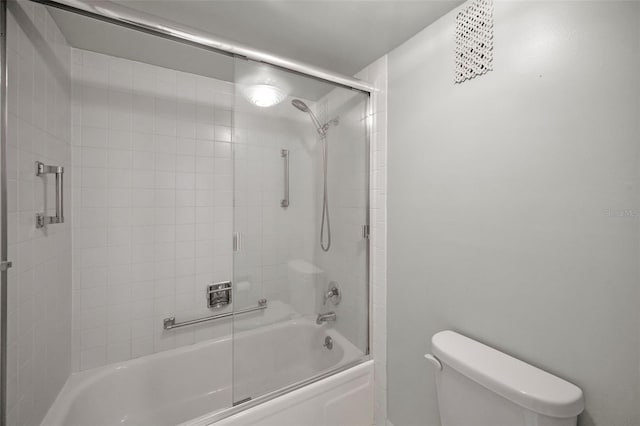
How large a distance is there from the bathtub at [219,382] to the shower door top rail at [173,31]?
1.37 meters

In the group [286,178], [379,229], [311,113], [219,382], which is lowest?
[219,382]

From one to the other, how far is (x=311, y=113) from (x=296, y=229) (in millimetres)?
675

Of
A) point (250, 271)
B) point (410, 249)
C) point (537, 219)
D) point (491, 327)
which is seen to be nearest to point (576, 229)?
point (537, 219)

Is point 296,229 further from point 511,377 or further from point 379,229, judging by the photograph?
point 511,377

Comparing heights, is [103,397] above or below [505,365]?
below

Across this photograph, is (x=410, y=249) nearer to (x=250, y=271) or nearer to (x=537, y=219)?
(x=537, y=219)

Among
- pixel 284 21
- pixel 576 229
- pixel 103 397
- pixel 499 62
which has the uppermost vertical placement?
pixel 284 21

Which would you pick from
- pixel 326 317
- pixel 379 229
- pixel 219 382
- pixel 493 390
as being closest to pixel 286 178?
pixel 379 229

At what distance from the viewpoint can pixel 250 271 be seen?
1.35m

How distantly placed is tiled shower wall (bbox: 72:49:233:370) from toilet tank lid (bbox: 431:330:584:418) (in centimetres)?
161

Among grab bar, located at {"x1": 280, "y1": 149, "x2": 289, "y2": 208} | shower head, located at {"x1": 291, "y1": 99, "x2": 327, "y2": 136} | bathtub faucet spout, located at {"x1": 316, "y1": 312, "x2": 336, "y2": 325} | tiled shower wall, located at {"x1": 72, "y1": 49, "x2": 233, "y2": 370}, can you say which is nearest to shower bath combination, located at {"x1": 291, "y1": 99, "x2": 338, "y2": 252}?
shower head, located at {"x1": 291, "y1": 99, "x2": 327, "y2": 136}

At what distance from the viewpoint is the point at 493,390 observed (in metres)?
0.88

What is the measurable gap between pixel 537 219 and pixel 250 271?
4.05 feet

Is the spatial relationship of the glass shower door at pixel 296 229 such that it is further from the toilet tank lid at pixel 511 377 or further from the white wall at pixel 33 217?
the white wall at pixel 33 217
